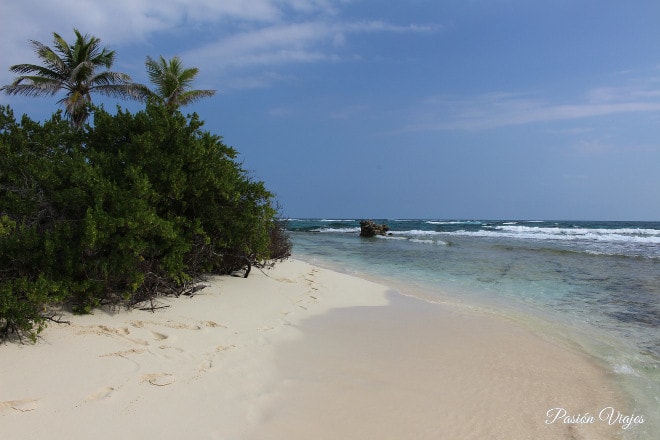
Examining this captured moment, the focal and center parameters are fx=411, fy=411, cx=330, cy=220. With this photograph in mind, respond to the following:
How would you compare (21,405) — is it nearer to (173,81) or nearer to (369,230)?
(173,81)

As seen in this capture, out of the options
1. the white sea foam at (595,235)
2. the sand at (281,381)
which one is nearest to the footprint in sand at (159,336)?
the sand at (281,381)

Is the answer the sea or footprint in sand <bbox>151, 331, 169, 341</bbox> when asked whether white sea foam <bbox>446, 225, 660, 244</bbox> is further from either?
footprint in sand <bbox>151, 331, 169, 341</bbox>

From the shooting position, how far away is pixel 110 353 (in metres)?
4.35

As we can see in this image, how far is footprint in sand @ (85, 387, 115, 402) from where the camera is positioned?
354cm

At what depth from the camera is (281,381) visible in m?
4.39

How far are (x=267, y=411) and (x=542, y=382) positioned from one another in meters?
3.20

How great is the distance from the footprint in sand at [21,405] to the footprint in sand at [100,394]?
0.37m

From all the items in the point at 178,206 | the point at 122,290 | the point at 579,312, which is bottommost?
the point at 579,312

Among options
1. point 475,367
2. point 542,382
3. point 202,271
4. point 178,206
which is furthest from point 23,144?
point 542,382

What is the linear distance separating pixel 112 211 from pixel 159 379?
8.00 ft

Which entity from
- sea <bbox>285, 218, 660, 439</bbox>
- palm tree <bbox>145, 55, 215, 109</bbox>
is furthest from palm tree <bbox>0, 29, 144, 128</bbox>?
sea <bbox>285, 218, 660, 439</bbox>

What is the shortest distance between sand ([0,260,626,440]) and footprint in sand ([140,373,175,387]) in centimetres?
2

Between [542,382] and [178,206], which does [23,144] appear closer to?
[178,206]

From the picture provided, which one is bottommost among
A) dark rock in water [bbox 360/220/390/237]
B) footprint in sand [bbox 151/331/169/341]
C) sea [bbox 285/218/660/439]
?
sea [bbox 285/218/660/439]
